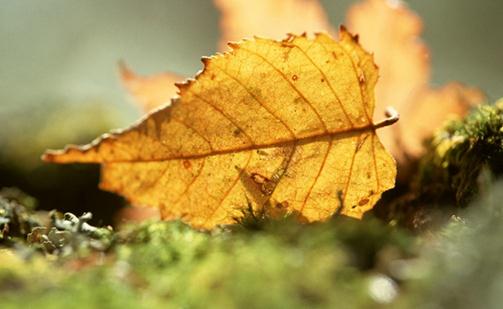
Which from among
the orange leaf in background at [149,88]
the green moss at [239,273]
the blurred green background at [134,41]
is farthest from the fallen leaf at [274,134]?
the blurred green background at [134,41]

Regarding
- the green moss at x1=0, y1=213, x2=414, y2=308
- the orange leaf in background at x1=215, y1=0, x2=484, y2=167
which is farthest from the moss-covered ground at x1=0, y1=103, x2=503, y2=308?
the orange leaf in background at x1=215, y1=0, x2=484, y2=167

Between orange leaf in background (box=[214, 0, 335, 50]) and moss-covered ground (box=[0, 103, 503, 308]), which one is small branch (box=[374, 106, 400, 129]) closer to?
moss-covered ground (box=[0, 103, 503, 308])

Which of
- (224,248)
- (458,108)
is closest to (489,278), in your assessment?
(224,248)

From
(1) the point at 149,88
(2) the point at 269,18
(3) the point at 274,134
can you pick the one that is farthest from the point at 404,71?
(3) the point at 274,134

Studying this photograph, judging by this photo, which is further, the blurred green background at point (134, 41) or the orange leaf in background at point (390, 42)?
the blurred green background at point (134, 41)

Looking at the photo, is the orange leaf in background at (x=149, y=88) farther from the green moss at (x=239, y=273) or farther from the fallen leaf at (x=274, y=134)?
the green moss at (x=239, y=273)

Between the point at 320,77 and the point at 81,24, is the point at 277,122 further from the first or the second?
the point at 81,24
